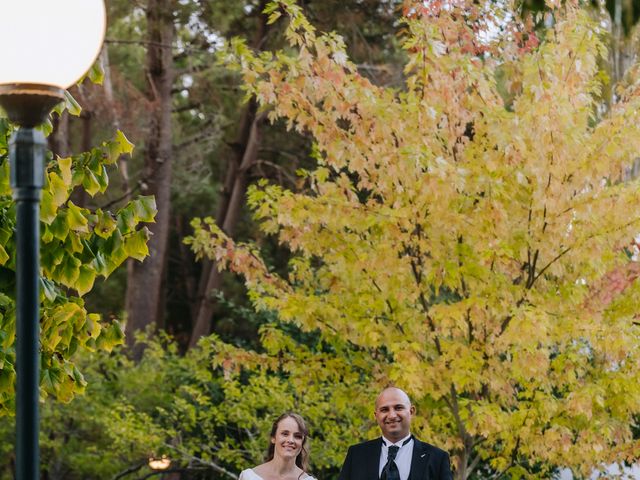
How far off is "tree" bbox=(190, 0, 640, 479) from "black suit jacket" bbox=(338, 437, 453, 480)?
84.7 inches

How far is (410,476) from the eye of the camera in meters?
6.61

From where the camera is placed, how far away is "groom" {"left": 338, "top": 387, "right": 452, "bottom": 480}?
6527 millimetres

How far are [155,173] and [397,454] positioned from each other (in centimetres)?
1625

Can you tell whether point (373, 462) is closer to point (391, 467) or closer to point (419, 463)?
point (391, 467)

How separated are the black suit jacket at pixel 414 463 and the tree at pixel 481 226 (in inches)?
84.7

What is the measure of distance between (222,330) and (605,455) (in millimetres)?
15463

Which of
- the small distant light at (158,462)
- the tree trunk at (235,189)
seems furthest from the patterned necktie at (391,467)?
the tree trunk at (235,189)

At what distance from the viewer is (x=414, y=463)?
6605 millimetres

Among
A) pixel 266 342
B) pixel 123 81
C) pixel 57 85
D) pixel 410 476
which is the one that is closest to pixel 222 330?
pixel 123 81

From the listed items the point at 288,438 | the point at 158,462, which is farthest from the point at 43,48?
the point at 158,462

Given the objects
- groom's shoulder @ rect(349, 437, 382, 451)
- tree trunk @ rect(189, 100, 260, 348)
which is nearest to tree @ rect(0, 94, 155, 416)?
groom's shoulder @ rect(349, 437, 382, 451)

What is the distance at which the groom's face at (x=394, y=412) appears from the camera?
6.49m

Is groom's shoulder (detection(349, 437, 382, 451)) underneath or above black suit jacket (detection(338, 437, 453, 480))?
above

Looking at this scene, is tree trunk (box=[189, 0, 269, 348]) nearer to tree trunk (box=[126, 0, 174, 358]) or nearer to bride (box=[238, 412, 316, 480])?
tree trunk (box=[126, 0, 174, 358])
